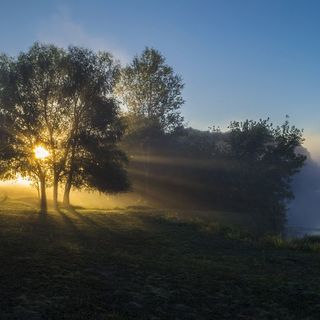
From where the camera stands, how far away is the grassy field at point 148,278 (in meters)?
10.6

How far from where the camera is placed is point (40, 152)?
44.2 m

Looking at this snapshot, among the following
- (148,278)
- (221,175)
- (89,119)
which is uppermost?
(89,119)

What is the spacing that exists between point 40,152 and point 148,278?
32862mm

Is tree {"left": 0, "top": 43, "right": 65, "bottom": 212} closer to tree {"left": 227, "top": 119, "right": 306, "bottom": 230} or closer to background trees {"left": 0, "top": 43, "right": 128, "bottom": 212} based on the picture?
background trees {"left": 0, "top": 43, "right": 128, "bottom": 212}

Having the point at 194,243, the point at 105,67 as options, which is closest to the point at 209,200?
the point at 105,67

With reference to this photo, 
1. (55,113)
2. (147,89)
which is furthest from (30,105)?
(147,89)

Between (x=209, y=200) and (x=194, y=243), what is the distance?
50588 mm

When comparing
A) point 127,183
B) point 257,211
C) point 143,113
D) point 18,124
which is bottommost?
point 257,211

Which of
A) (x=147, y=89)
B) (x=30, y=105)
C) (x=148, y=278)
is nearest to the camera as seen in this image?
(x=148, y=278)

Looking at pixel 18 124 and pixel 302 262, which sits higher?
pixel 18 124

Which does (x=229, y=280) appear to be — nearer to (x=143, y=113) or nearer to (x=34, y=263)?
(x=34, y=263)

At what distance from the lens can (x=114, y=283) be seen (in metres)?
12.9

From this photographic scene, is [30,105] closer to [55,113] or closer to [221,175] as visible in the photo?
[55,113]

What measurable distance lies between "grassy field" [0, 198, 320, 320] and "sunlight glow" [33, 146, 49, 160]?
818 inches
